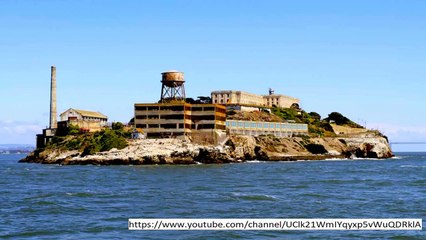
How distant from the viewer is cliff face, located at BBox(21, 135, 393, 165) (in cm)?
14088

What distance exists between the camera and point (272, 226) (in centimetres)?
4134

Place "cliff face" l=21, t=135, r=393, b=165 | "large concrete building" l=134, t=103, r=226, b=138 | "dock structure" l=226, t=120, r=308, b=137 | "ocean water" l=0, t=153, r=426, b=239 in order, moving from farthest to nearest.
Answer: "dock structure" l=226, t=120, r=308, b=137 < "large concrete building" l=134, t=103, r=226, b=138 < "cliff face" l=21, t=135, r=393, b=165 < "ocean water" l=0, t=153, r=426, b=239

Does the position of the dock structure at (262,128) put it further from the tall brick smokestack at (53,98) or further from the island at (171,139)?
the tall brick smokestack at (53,98)

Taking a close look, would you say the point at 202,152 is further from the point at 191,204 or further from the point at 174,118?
the point at 191,204

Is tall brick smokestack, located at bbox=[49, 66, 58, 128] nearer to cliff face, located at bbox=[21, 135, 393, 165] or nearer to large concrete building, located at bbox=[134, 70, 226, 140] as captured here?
cliff face, located at bbox=[21, 135, 393, 165]

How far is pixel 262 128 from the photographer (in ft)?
604

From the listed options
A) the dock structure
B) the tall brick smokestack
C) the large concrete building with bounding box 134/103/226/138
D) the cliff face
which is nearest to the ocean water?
the cliff face

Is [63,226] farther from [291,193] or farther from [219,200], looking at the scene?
[291,193]

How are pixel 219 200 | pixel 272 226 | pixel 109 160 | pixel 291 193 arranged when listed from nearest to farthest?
1. pixel 272 226
2. pixel 219 200
3. pixel 291 193
4. pixel 109 160

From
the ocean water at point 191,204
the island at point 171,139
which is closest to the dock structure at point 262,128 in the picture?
the island at point 171,139

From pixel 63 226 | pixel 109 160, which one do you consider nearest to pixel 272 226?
pixel 63 226

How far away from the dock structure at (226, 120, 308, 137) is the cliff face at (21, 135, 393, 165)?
16.0ft

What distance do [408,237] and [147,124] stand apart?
122 metres

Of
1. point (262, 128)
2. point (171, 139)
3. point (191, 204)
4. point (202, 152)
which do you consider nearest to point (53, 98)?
point (171, 139)
